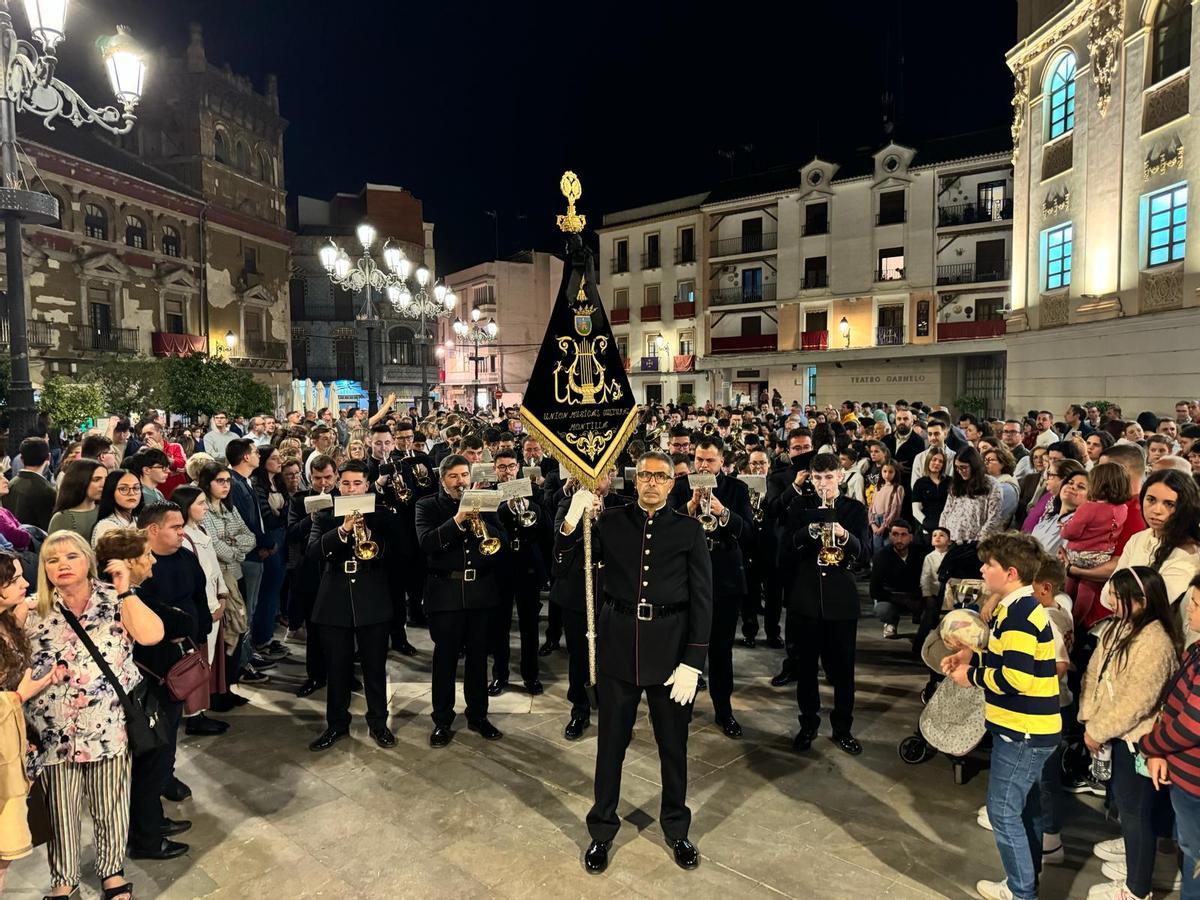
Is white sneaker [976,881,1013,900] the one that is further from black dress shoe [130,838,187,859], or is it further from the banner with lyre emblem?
black dress shoe [130,838,187,859]

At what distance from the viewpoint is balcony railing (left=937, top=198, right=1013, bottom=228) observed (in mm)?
30875

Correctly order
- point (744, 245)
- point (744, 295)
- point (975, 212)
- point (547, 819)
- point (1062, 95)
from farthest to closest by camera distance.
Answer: point (744, 295), point (744, 245), point (975, 212), point (1062, 95), point (547, 819)

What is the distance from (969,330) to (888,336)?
10.7 ft

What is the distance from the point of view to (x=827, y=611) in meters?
5.34

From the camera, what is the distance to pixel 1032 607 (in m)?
3.47

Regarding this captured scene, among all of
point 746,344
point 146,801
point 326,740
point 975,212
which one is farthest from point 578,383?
point 746,344

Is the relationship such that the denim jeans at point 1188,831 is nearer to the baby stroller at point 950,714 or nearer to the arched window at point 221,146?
the baby stroller at point 950,714

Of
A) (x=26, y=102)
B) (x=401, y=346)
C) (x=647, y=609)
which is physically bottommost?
(x=647, y=609)

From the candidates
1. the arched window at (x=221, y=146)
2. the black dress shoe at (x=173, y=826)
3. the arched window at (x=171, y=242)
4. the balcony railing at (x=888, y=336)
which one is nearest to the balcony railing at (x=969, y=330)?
the balcony railing at (x=888, y=336)

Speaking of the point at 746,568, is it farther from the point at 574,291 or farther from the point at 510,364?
the point at 510,364

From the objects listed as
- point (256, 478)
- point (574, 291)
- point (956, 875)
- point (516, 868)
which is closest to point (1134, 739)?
point (956, 875)

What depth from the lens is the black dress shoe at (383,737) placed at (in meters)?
5.43

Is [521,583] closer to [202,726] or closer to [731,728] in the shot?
[731,728]

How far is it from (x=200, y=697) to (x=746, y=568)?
5.22 m
